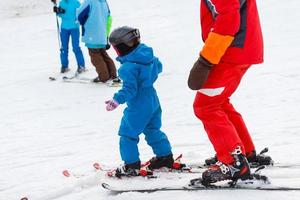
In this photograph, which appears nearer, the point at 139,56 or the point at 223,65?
the point at 223,65

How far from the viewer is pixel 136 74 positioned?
4430mm

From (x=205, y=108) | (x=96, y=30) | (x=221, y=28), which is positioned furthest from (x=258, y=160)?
(x=96, y=30)

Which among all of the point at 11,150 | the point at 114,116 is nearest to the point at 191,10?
the point at 114,116

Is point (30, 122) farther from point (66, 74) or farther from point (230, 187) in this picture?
point (230, 187)

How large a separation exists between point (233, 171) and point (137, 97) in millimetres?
1096

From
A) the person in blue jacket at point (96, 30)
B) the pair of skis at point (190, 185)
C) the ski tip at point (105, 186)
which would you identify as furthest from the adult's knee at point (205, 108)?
the person in blue jacket at point (96, 30)

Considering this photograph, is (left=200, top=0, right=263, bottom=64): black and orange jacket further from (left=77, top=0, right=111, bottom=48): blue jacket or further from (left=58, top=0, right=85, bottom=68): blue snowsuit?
(left=58, top=0, right=85, bottom=68): blue snowsuit

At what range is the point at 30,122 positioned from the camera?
7965mm

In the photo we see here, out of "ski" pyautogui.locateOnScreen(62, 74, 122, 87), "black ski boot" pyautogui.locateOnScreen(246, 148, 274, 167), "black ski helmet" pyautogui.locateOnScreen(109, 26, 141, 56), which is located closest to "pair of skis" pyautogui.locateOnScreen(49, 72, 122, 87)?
"ski" pyautogui.locateOnScreen(62, 74, 122, 87)

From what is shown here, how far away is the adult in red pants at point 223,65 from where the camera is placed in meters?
3.64

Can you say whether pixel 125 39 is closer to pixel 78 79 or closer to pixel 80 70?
pixel 78 79

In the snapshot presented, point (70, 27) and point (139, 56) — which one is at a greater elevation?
point (139, 56)

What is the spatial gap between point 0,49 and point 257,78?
30.1 ft

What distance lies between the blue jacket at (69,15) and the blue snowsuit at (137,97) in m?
6.82
